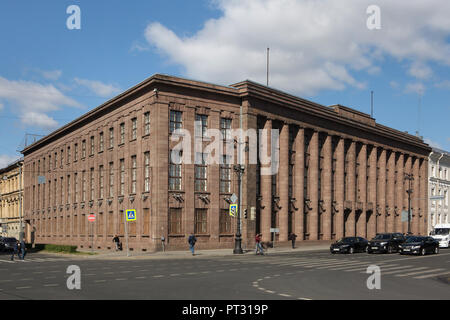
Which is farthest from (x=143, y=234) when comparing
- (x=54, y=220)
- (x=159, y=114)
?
(x=54, y=220)

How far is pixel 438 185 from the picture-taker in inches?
3433

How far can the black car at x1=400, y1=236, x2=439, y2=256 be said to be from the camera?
37500mm

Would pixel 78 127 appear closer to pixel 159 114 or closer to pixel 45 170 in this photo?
pixel 45 170

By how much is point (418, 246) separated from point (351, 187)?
27.1 m

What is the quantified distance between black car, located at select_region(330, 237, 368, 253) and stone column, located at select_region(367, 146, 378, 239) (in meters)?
27.1

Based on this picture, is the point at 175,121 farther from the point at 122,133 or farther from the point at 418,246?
the point at 418,246

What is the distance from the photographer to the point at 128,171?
164ft

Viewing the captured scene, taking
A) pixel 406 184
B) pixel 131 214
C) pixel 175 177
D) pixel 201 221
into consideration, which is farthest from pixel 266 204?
pixel 406 184

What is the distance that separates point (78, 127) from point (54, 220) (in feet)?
51.8

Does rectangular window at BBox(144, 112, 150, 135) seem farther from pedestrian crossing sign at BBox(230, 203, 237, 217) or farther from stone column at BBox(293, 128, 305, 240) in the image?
stone column at BBox(293, 128, 305, 240)

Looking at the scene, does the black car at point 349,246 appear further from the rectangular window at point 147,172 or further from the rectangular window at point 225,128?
the rectangular window at point 147,172

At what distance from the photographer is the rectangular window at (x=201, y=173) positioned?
46969mm
